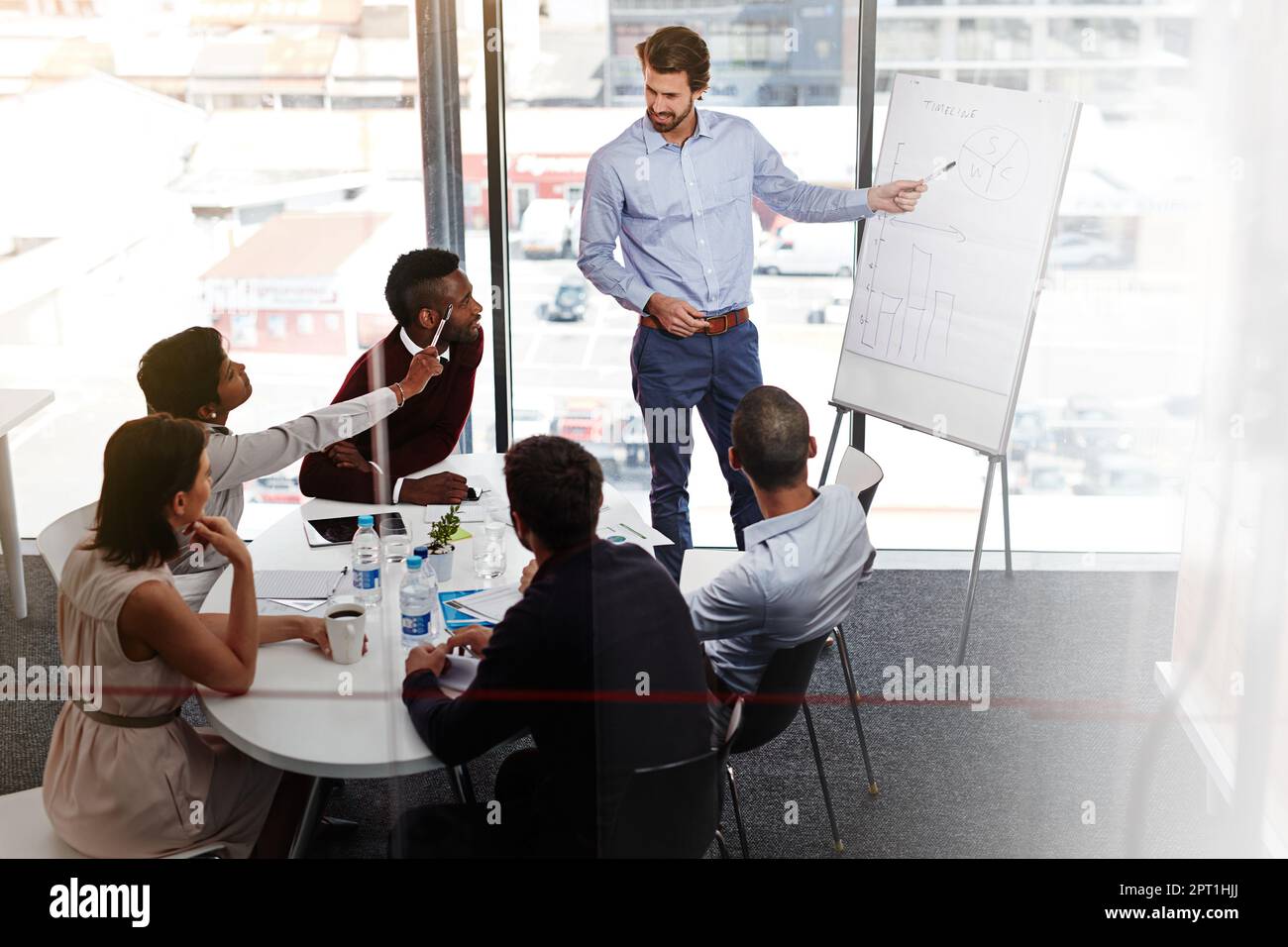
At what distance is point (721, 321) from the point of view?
3.74 meters

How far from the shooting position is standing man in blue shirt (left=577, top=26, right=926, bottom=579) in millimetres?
3668

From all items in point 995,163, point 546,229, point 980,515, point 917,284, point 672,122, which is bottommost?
point 980,515

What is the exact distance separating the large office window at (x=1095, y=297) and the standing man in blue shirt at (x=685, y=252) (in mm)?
515

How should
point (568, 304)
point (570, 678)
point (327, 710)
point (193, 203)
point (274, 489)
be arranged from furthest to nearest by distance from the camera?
point (568, 304) → point (193, 203) → point (274, 489) → point (327, 710) → point (570, 678)

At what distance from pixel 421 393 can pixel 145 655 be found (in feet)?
4.09

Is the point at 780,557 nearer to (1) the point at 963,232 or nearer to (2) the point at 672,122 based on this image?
(1) the point at 963,232

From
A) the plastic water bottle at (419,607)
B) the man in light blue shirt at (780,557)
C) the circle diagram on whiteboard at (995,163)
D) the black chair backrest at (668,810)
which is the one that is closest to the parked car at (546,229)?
the circle diagram on whiteboard at (995,163)

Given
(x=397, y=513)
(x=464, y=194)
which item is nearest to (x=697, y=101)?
(x=464, y=194)

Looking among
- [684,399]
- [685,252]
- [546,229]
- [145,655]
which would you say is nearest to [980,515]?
[684,399]

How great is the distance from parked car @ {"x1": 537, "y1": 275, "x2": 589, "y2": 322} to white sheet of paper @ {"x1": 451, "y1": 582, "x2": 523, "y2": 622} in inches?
83.5

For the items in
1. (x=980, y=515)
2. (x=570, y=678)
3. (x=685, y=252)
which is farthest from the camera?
(x=685, y=252)

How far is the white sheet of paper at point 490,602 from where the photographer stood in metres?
2.37

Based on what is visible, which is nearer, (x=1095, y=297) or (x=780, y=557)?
(x=780, y=557)

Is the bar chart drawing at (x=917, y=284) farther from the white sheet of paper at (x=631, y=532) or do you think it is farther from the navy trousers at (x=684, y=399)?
the white sheet of paper at (x=631, y=532)
